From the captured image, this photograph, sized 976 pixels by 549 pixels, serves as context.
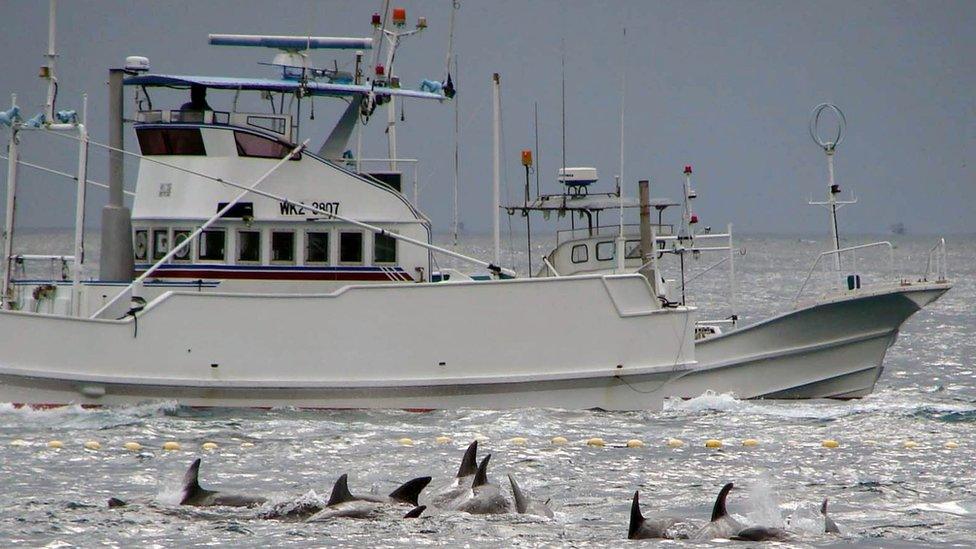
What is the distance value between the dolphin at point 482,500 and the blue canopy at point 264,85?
10780 millimetres

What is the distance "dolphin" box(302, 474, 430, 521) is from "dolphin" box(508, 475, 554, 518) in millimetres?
967

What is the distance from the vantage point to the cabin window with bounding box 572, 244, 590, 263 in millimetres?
27828

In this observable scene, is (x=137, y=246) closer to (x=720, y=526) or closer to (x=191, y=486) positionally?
(x=191, y=486)

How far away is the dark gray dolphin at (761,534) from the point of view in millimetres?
14898

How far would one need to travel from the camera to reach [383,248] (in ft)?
81.7

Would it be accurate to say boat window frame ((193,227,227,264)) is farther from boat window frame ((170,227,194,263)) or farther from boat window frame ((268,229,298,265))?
boat window frame ((268,229,298,265))

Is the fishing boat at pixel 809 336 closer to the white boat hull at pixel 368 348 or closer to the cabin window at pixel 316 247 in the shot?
the white boat hull at pixel 368 348

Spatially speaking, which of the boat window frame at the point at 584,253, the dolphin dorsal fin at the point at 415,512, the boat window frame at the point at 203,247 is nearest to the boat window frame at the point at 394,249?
the boat window frame at the point at 203,247

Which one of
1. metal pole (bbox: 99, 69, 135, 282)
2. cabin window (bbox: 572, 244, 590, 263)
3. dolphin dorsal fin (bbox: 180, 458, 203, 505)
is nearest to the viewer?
dolphin dorsal fin (bbox: 180, 458, 203, 505)

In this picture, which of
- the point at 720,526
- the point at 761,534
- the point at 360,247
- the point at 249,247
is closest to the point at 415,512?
the point at 720,526

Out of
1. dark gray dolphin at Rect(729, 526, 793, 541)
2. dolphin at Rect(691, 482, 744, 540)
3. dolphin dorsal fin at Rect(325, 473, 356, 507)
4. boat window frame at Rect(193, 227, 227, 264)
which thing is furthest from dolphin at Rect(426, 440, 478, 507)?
boat window frame at Rect(193, 227, 227, 264)

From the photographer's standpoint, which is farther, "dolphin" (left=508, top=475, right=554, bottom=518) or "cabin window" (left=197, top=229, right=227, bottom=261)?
"cabin window" (left=197, top=229, right=227, bottom=261)

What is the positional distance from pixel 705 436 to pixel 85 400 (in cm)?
953

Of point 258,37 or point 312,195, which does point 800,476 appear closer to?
point 312,195
